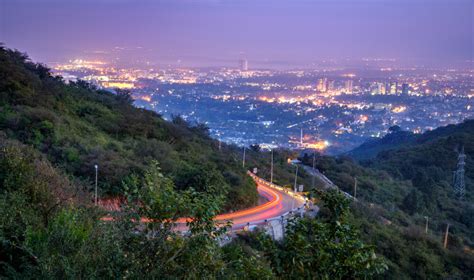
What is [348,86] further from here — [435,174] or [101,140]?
[101,140]

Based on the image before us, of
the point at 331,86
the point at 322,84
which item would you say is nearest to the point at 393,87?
the point at 331,86

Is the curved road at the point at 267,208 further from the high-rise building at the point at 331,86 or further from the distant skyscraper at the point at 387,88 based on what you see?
the distant skyscraper at the point at 387,88

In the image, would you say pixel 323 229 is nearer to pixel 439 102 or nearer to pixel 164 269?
pixel 164 269

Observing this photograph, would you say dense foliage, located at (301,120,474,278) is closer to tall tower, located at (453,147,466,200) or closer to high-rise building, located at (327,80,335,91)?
tall tower, located at (453,147,466,200)

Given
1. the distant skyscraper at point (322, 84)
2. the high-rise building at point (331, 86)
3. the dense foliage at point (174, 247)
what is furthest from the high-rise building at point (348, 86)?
the dense foliage at point (174, 247)

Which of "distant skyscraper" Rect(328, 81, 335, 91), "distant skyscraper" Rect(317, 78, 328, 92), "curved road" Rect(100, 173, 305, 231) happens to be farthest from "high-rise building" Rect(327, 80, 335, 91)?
"curved road" Rect(100, 173, 305, 231)

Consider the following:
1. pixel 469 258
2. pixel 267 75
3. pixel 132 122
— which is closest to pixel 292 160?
pixel 132 122
